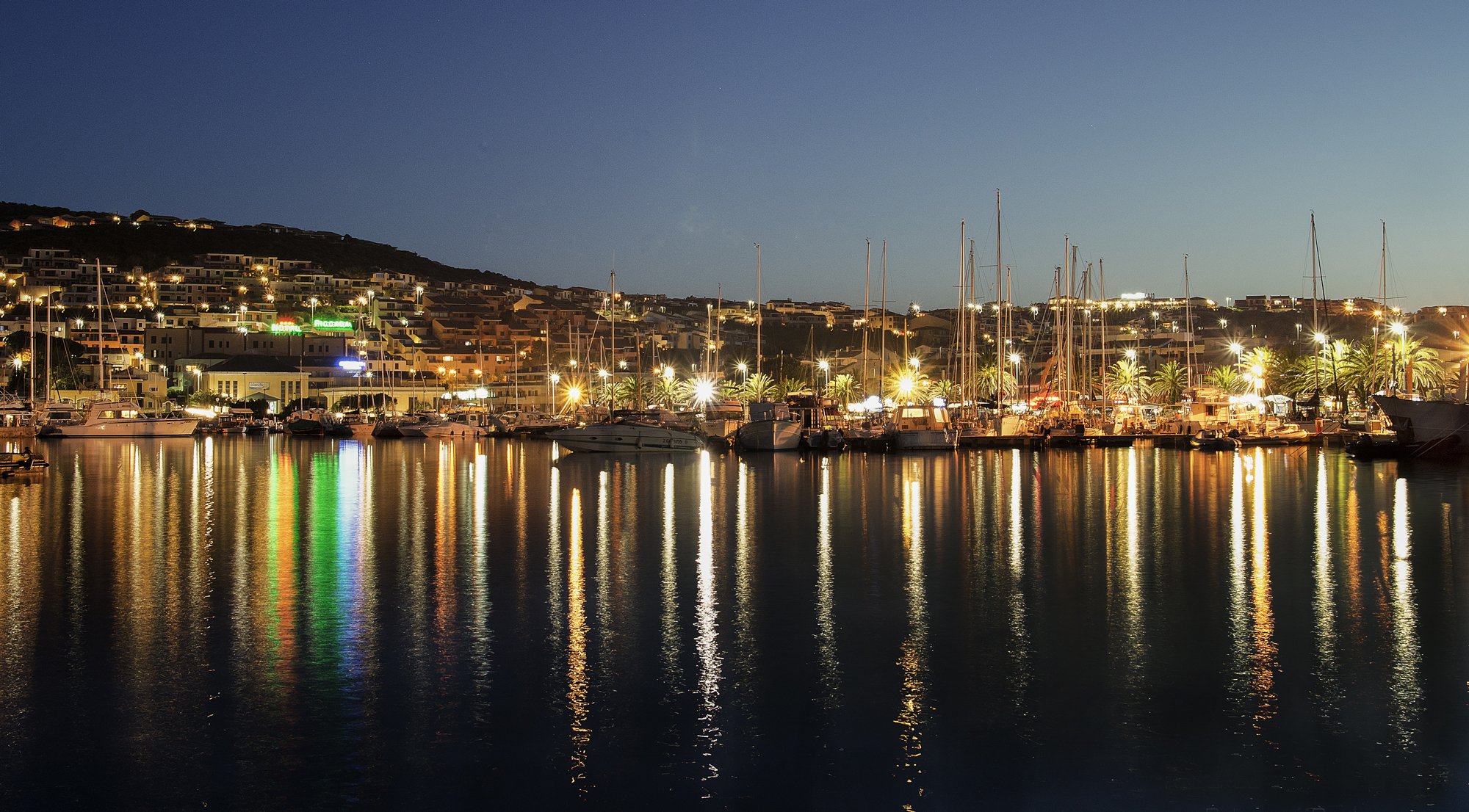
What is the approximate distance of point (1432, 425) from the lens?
43.6 meters

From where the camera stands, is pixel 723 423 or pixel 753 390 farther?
pixel 753 390

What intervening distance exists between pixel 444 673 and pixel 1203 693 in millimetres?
7254

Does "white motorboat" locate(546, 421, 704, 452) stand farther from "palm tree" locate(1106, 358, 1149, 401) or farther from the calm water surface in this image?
"palm tree" locate(1106, 358, 1149, 401)

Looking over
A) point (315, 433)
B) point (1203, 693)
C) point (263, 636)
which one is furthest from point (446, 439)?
point (1203, 693)

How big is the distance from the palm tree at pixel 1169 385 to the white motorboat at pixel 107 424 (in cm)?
7254

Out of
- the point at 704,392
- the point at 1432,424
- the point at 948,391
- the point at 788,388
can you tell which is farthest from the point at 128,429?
the point at 1432,424

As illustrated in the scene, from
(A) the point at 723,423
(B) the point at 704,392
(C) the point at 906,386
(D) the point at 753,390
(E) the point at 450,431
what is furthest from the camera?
(D) the point at 753,390

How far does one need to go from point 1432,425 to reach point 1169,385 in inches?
1664

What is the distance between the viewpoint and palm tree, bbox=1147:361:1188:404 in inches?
3329

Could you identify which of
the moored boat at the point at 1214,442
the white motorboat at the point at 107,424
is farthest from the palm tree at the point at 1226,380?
the white motorboat at the point at 107,424

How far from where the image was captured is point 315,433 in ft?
274

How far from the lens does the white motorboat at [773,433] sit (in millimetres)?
51719

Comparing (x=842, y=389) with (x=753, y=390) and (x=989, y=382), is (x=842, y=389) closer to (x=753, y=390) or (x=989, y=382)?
(x=989, y=382)

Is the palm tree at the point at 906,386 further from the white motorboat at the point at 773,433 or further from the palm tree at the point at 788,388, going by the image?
Result: the white motorboat at the point at 773,433
